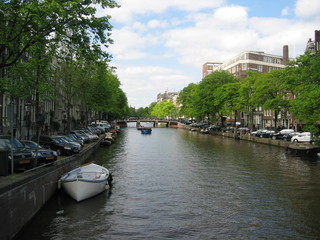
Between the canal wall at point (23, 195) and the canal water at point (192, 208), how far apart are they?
514 millimetres

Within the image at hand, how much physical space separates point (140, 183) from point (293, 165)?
17231 millimetres

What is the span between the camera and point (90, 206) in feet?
56.8

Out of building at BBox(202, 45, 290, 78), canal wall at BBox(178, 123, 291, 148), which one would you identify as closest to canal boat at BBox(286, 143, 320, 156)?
canal wall at BBox(178, 123, 291, 148)

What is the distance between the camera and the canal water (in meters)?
13.8

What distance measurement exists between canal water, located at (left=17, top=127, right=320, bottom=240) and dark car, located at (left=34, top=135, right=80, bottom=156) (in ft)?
15.0

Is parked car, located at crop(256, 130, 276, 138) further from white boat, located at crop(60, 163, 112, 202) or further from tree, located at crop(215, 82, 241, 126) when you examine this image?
white boat, located at crop(60, 163, 112, 202)

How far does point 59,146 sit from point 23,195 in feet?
50.8

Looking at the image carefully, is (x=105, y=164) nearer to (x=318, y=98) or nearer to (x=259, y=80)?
(x=318, y=98)

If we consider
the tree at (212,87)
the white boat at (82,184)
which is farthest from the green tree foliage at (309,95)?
the tree at (212,87)

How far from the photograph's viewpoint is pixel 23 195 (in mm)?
13352

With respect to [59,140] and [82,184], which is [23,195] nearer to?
[82,184]

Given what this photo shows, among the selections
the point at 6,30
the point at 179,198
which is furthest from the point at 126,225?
the point at 6,30

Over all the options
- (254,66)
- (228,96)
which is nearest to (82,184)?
(228,96)

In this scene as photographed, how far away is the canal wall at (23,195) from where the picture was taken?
37.9 ft
